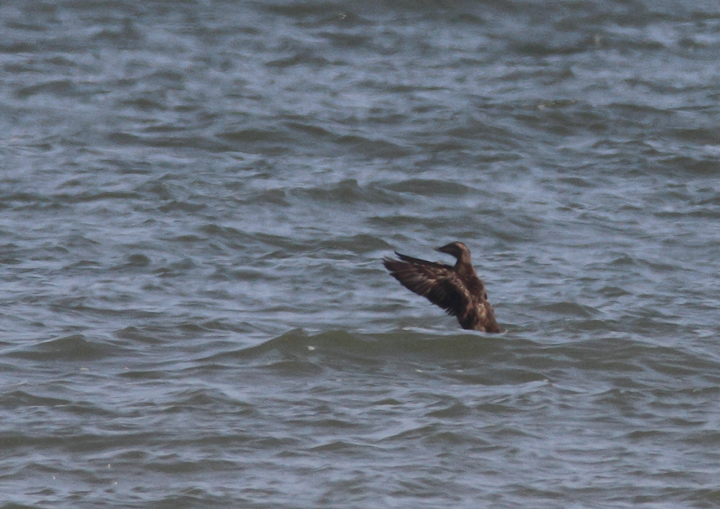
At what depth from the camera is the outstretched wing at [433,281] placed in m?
7.27

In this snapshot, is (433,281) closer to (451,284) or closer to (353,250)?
(451,284)

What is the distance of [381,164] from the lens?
38.1 ft

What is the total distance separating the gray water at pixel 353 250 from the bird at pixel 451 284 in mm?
275

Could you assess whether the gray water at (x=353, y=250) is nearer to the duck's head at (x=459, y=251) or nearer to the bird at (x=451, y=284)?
the bird at (x=451, y=284)

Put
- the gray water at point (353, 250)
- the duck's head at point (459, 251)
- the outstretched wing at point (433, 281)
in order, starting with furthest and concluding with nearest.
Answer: the duck's head at point (459, 251)
the outstretched wing at point (433, 281)
the gray water at point (353, 250)

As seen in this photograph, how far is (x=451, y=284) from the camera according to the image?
734 cm

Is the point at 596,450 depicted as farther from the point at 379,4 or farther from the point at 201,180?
the point at 379,4

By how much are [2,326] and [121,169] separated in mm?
3475

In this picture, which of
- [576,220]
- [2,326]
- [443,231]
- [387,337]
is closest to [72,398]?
[2,326]

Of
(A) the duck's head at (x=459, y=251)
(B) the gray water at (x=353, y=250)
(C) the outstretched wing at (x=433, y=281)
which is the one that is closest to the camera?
(B) the gray water at (x=353, y=250)

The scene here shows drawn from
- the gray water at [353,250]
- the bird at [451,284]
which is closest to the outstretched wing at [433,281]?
the bird at [451,284]

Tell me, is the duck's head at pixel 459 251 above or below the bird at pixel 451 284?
above

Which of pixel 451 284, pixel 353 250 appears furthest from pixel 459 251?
pixel 353 250

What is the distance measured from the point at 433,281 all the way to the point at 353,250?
7.63ft
